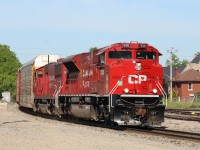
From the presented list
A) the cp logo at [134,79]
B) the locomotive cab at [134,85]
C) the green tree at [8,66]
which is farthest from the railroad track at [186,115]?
the green tree at [8,66]

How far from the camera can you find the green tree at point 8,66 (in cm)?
10567

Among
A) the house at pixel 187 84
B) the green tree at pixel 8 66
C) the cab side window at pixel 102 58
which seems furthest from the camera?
the green tree at pixel 8 66

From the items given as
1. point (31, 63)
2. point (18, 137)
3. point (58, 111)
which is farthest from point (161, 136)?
point (31, 63)

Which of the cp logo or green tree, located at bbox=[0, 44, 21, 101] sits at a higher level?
→ green tree, located at bbox=[0, 44, 21, 101]

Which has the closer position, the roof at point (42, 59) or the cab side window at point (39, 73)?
the cab side window at point (39, 73)

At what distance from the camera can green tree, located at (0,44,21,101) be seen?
10567 centimetres

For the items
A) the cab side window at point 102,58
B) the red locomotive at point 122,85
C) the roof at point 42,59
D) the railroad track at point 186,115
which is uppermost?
the roof at point 42,59

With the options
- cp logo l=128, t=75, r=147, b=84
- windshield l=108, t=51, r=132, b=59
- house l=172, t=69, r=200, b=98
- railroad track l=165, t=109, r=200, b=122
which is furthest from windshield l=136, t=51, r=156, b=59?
house l=172, t=69, r=200, b=98

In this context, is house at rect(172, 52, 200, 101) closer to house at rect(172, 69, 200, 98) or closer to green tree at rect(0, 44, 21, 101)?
house at rect(172, 69, 200, 98)

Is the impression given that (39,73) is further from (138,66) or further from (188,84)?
(188,84)

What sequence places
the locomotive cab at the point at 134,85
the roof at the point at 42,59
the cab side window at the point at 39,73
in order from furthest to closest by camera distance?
the roof at the point at 42,59 → the cab side window at the point at 39,73 → the locomotive cab at the point at 134,85

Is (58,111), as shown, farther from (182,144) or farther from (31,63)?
(182,144)

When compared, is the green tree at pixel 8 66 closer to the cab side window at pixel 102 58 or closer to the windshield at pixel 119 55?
the cab side window at pixel 102 58

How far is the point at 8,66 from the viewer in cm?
10912
